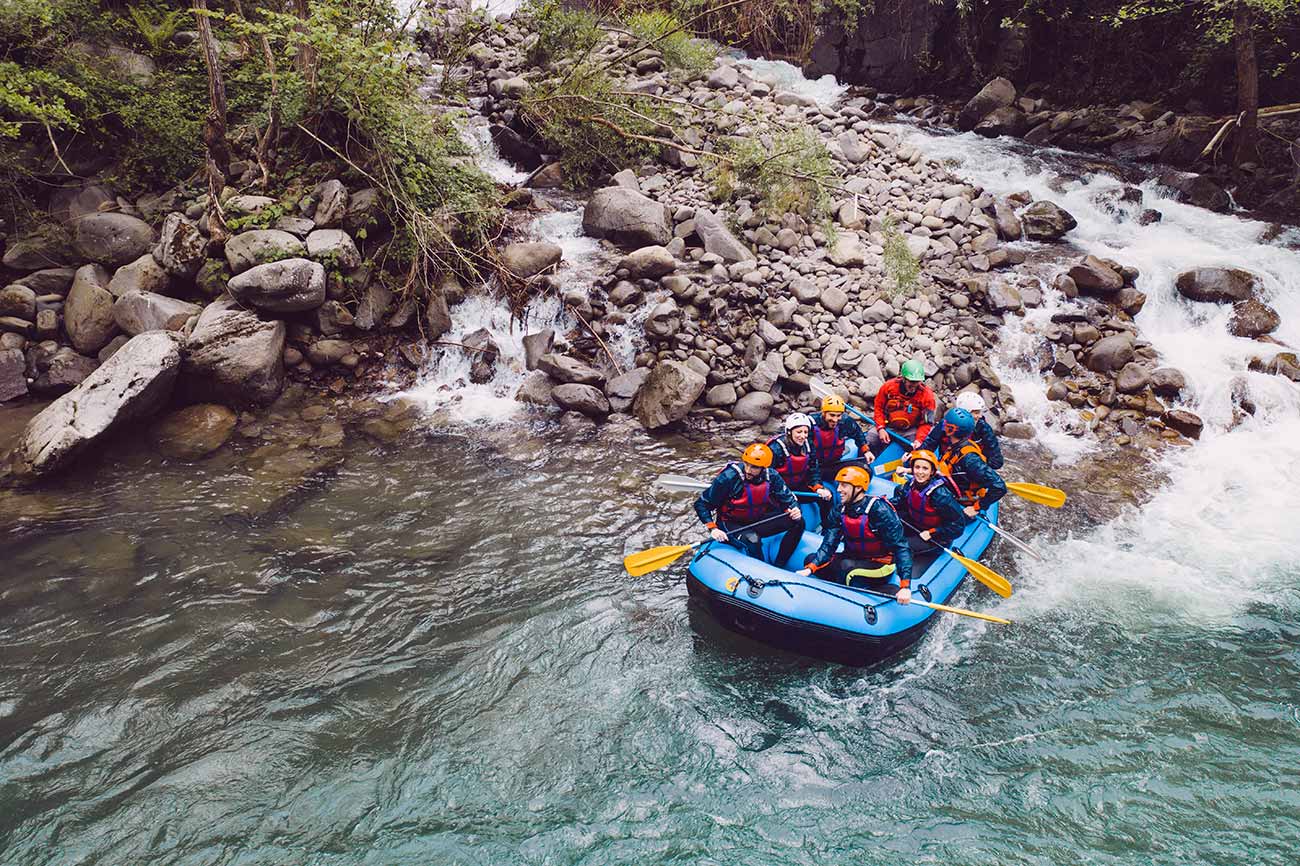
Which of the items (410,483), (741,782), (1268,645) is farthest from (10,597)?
(1268,645)

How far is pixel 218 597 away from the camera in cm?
520

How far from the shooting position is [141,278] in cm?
795

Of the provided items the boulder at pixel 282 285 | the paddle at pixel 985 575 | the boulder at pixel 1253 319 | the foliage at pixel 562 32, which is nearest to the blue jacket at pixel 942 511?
the paddle at pixel 985 575

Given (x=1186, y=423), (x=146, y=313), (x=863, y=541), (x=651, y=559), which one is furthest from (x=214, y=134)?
(x=1186, y=423)

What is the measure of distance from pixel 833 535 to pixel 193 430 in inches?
251

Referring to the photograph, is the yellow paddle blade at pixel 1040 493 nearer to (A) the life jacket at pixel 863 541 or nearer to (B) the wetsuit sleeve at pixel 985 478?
(B) the wetsuit sleeve at pixel 985 478

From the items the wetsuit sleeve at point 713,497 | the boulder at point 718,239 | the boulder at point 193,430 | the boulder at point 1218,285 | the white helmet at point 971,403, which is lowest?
the boulder at point 193,430

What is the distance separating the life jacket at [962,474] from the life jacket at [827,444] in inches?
32.7

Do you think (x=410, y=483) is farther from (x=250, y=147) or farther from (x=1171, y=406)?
(x=1171, y=406)

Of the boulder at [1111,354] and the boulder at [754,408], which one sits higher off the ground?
the boulder at [1111,354]

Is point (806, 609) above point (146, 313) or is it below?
below

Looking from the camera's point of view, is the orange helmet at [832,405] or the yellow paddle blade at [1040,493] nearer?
the orange helmet at [832,405]

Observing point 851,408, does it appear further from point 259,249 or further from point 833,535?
point 259,249

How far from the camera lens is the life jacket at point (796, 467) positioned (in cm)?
556
